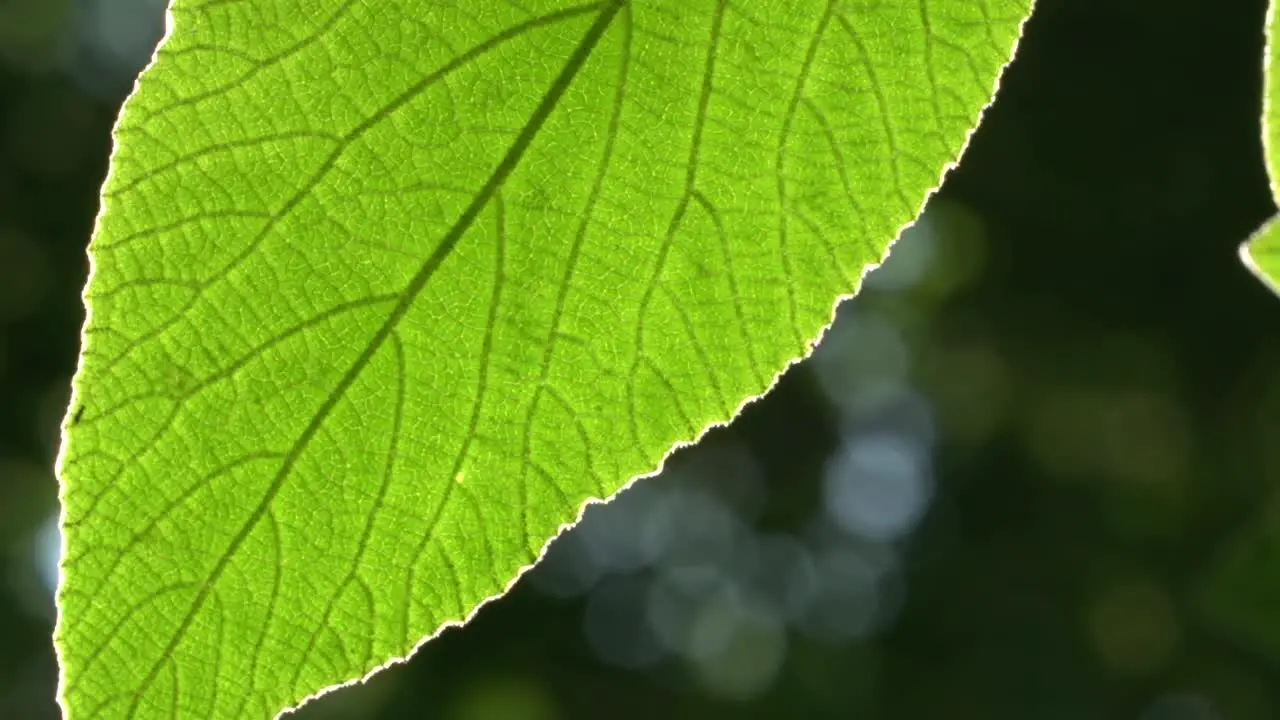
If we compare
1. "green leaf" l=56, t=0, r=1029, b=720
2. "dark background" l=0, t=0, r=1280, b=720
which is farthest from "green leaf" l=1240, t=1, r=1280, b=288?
"dark background" l=0, t=0, r=1280, b=720

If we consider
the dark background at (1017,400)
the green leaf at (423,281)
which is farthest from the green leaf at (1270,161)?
the dark background at (1017,400)

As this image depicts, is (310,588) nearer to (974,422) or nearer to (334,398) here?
(334,398)

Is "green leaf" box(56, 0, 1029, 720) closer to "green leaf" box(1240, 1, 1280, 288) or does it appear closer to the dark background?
"green leaf" box(1240, 1, 1280, 288)

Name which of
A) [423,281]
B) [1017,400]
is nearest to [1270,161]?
[423,281]

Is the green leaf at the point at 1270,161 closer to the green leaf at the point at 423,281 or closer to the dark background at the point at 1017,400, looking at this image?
the green leaf at the point at 423,281

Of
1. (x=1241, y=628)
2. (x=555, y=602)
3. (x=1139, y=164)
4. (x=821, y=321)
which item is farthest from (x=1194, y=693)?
(x=821, y=321)

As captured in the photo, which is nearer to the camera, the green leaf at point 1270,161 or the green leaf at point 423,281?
the green leaf at point 423,281

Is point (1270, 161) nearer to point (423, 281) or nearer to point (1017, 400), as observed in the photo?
point (423, 281)

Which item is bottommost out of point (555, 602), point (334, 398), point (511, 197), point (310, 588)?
point (310, 588)
